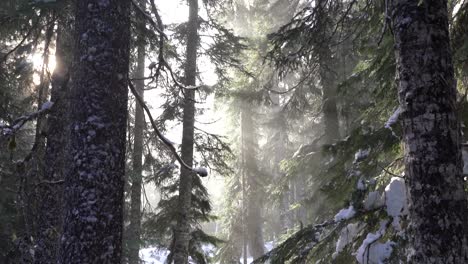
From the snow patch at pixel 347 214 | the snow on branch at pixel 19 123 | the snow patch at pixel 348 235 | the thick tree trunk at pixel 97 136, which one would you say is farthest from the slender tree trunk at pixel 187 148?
the snow patch at pixel 347 214

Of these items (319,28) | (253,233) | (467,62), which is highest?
(319,28)

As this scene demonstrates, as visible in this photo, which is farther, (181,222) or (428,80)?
(181,222)

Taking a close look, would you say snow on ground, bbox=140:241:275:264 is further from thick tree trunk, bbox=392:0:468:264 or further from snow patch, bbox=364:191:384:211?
thick tree trunk, bbox=392:0:468:264

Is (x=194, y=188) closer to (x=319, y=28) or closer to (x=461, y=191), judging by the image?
(x=319, y=28)

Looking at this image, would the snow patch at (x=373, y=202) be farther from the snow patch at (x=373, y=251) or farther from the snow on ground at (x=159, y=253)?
the snow on ground at (x=159, y=253)

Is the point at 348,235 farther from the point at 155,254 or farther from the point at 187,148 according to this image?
the point at 155,254

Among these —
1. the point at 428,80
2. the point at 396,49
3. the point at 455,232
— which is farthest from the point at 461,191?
the point at 396,49

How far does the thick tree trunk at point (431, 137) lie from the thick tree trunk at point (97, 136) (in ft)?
9.24

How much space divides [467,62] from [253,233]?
58.4 ft

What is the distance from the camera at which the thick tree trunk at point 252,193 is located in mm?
21750

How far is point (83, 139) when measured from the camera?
4.22 metres

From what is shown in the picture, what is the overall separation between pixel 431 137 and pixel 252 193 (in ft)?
62.5

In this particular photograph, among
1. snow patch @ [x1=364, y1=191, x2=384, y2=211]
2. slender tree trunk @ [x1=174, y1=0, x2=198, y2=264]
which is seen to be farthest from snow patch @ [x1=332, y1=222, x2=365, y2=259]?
slender tree trunk @ [x1=174, y1=0, x2=198, y2=264]

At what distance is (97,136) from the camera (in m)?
4.23
